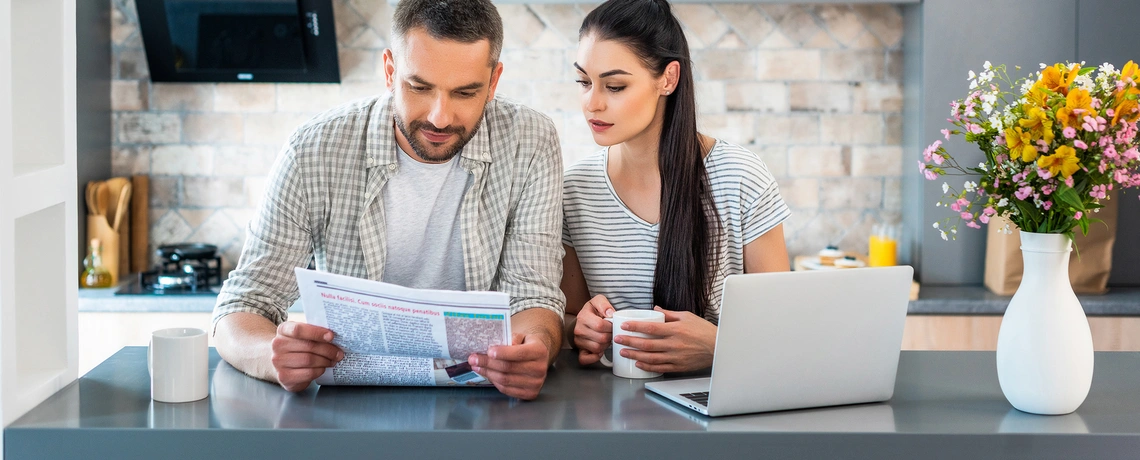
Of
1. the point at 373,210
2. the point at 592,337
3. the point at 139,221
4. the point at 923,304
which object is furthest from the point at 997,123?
the point at 139,221

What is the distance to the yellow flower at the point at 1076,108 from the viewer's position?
1270mm

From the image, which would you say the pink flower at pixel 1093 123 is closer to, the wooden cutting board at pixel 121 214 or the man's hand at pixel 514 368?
the man's hand at pixel 514 368

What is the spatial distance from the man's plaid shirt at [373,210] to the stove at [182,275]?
1393 millimetres

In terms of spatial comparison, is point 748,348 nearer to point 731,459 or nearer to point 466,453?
point 731,459

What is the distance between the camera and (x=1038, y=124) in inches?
51.0

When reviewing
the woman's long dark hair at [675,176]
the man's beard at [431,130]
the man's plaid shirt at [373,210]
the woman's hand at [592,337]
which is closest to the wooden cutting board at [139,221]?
the man's plaid shirt at [373,210]

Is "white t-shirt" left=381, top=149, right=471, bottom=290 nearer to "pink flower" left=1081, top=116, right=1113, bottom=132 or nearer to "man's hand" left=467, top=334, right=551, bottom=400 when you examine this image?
"man's hand" left=467, top=334, right=551, bottom=400

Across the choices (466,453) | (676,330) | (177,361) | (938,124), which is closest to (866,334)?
(676,330)

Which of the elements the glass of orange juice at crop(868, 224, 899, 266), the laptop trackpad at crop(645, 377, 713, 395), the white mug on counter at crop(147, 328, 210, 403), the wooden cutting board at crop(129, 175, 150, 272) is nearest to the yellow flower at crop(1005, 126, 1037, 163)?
the laptop trackpad at crop(645, 377, 713, 395)

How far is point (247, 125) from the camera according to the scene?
338cm

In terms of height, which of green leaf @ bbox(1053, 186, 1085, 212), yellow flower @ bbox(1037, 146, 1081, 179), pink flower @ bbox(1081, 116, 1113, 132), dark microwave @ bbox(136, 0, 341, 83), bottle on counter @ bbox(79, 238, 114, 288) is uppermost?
dark microwave @ bbox(136, 0, 341, 83)

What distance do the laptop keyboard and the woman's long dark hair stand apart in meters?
0.51

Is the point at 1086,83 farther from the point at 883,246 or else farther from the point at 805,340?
the point at 883,246

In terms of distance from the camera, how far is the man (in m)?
1.69
